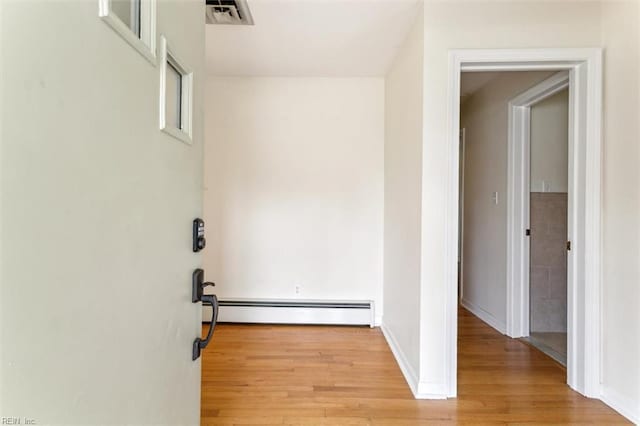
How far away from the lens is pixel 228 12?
2.14m

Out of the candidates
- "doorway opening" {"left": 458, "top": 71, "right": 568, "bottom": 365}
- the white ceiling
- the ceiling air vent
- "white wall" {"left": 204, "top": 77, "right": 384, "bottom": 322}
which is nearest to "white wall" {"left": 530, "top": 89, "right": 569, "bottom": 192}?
"doorway opening" {"left": 458, "top": 71, "right": 568, "bottom": 365}

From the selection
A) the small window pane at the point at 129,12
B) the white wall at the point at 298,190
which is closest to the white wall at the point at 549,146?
the white wall at the point at 298,190

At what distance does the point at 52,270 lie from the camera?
46 centimetres

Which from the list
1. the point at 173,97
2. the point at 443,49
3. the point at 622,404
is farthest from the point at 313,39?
the point at 622,404

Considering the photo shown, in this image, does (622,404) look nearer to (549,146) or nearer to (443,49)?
(549,146)

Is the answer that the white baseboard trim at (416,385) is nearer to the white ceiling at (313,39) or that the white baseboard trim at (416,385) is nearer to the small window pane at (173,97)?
the small window pane at (173,97)

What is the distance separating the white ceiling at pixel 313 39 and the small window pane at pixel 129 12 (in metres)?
1.67

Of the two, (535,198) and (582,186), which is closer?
(582,186)

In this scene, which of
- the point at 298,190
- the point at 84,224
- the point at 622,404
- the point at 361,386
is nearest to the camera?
the point at 84,224

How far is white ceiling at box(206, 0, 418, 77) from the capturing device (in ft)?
6.90

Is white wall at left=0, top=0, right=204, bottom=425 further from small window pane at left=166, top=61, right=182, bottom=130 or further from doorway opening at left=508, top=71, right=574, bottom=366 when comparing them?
doorway opening at left=508, top=71, right=574, bottom=366

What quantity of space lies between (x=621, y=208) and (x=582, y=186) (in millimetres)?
245

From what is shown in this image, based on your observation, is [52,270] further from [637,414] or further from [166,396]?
[637,414]

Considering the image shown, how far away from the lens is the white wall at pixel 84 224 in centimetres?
41
